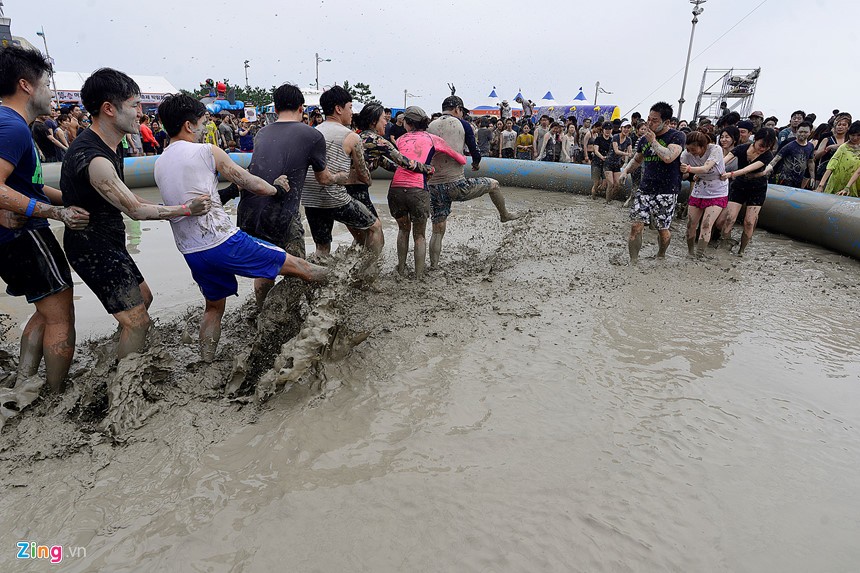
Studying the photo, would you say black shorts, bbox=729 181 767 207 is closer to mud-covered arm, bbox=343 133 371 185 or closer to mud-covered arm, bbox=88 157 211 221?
mud-covered arm, bbox=343 133 371 185

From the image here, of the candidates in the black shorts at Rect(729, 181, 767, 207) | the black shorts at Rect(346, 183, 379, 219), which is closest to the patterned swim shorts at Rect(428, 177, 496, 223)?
the black shorts at Rect(346, 183, 379, 219)

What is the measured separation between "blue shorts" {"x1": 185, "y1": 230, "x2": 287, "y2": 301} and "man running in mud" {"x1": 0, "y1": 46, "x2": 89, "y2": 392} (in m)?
0.64

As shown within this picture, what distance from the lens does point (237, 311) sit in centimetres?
448

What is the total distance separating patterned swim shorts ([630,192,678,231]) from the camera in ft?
18.8

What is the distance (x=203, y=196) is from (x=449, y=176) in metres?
2.98

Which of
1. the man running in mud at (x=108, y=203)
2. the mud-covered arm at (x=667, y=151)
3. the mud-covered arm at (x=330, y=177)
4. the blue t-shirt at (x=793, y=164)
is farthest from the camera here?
the blue t-shirt at (x=793, y=164)

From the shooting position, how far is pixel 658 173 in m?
5.69

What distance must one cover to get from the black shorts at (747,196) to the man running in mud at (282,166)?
5.53 metres

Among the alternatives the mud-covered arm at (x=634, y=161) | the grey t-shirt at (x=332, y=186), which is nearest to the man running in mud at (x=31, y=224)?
the grey t-shirt at (x=332, y=186)

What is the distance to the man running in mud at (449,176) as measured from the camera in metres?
5.32

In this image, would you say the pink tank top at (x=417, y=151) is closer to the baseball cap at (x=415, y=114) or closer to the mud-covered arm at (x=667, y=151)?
the baseball cap at (x=415, y=114)

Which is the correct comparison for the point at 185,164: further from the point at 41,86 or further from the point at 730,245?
the point at 730,245

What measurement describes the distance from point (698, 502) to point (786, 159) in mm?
7791

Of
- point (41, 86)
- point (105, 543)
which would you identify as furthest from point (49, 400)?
point (41, 86)
